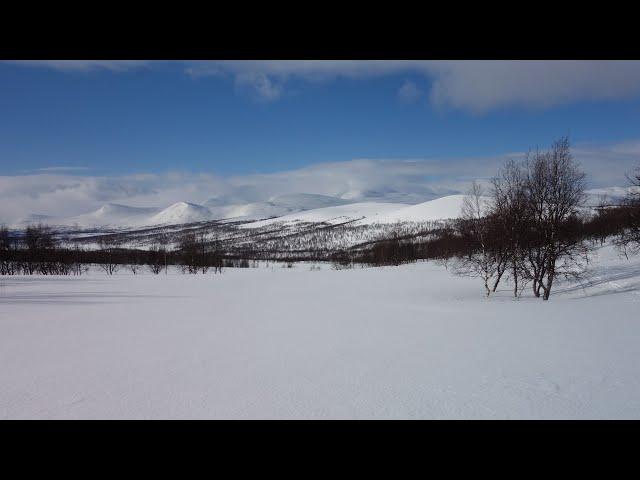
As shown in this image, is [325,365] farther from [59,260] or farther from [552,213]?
[59,260]

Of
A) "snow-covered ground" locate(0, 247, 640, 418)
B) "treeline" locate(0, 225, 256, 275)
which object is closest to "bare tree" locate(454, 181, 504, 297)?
"snow-covered ground" locate(0, 247, 640, 418)

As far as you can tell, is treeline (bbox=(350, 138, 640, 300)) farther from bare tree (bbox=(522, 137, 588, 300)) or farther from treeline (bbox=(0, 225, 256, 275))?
treeline (bbox=(0, 225, 256, 275))

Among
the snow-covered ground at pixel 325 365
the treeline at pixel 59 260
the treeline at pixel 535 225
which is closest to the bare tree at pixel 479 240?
the treeline at pixel 535 225

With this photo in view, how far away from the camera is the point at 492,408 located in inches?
266

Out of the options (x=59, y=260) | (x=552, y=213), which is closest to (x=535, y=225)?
(x=552, y=213)

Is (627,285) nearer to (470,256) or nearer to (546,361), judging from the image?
(470,256)

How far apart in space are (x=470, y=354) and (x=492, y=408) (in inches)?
154

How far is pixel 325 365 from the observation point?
9.57 meters

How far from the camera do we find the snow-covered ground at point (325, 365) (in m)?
6.93

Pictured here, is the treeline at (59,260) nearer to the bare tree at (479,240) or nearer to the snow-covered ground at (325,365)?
the bare tree at (479,240)

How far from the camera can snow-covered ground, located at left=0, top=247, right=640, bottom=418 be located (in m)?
6.93

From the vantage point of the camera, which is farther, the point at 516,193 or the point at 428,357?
the point at 516,193

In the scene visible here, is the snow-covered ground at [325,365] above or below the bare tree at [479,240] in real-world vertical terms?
below
